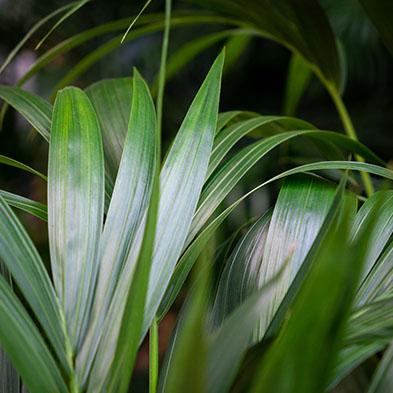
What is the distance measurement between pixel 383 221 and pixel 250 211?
0.68m

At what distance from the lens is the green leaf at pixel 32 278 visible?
292 millimetres

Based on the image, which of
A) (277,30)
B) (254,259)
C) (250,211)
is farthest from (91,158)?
Answer: (250,211)

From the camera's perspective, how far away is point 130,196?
1.14 ft

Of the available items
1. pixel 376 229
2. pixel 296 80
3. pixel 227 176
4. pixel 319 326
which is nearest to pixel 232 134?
pixel 227 176

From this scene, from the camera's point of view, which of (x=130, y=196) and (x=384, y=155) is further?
(x=384, y=155)

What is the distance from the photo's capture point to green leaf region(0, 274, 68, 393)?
0.25 meters

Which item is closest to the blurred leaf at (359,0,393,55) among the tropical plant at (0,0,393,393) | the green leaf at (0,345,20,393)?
the tropical plant at (0,0,393,393)

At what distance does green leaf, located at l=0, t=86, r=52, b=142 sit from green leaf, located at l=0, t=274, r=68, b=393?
0.20 m

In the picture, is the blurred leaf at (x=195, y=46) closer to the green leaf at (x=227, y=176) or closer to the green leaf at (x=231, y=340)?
the green leaf at (x=227, y=176)

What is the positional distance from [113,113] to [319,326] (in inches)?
14.1

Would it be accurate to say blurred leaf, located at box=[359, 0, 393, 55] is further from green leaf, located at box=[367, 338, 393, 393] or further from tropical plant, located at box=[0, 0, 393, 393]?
green leaf, located at box=[367, 338, 393, 393]

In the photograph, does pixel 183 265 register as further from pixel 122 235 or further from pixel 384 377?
pixel 384 377

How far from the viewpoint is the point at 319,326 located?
0.20 m

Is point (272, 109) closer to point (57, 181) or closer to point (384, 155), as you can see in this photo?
point (384, 155)
